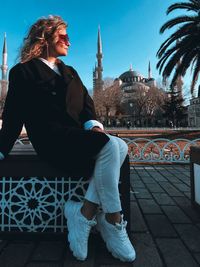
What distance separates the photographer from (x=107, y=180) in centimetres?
135

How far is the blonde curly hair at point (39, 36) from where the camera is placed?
67.4 inches

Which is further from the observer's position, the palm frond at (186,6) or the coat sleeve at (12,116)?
the palm frond at (186,6)

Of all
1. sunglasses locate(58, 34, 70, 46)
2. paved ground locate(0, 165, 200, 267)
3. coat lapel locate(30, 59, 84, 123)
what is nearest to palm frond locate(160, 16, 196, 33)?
paved ground locate(0, 165, 200, 267)

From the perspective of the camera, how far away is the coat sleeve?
156cm

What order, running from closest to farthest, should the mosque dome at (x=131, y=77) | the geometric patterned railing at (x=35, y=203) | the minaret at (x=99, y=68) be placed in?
the geometric patterned railing at (x=35, y=203)
the minaret at (x=99, y=68)
the mosque dome at (x=131, y=77)

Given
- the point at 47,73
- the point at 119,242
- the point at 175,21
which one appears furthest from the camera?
the point at 175,21


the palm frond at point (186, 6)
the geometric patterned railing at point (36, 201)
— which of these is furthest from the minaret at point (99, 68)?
the geometric patterned railing at point (36, 201)

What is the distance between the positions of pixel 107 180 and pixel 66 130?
425 millimetres

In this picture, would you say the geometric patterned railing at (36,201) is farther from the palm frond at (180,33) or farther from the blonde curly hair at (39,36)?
the palm frond at (180,33)

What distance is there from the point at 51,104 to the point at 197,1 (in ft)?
39.6

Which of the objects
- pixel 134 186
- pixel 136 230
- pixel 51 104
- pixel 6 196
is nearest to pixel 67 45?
pixel 51 104

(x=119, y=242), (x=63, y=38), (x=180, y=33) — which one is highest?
(x=180, y=33)

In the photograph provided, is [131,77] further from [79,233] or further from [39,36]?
[79,233]

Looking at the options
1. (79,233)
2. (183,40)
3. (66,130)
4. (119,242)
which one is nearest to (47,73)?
(66,130)
